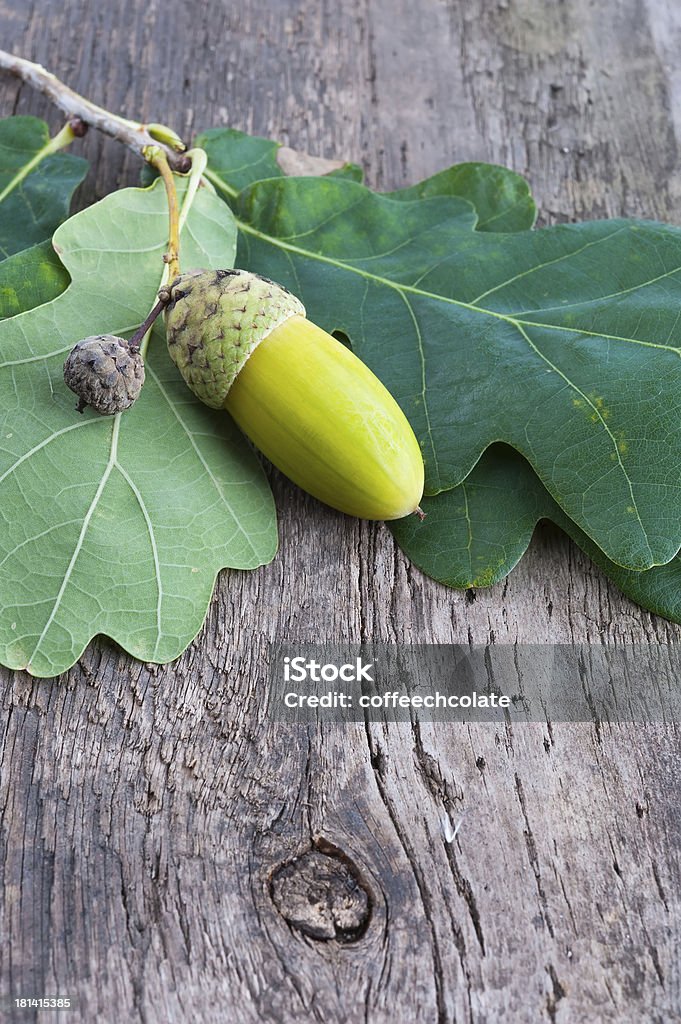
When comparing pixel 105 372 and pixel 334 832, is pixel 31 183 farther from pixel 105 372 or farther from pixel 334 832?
pixel 334 832

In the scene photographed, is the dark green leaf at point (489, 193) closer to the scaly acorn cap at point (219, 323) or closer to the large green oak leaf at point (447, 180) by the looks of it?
the large green oak leaf at point (447, 180)

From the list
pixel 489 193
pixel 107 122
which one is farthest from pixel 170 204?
pixel 489 193

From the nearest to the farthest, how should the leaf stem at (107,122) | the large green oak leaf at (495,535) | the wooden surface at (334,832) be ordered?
1. the wooden surface at (334,832)
2. the large green oak leaf at (495,535)
3. the leaf stem at (107,122)

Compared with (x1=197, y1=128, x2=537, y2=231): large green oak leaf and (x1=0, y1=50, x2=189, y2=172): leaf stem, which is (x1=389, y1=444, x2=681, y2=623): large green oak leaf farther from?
(x1=0, y1=50, x2=189, y2=172): leaf stem

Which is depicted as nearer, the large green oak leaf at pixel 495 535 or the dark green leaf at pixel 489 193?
the large green oak leaf at pixel 495 535

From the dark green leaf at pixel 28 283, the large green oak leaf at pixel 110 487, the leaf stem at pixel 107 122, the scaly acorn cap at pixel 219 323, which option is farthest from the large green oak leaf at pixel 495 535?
the leaf stem at pixel 107 122

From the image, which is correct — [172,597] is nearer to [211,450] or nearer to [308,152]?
[211,450]

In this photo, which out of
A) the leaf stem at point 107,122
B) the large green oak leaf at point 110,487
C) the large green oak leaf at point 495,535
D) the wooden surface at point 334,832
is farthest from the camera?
the leaf stem at point 107,122
